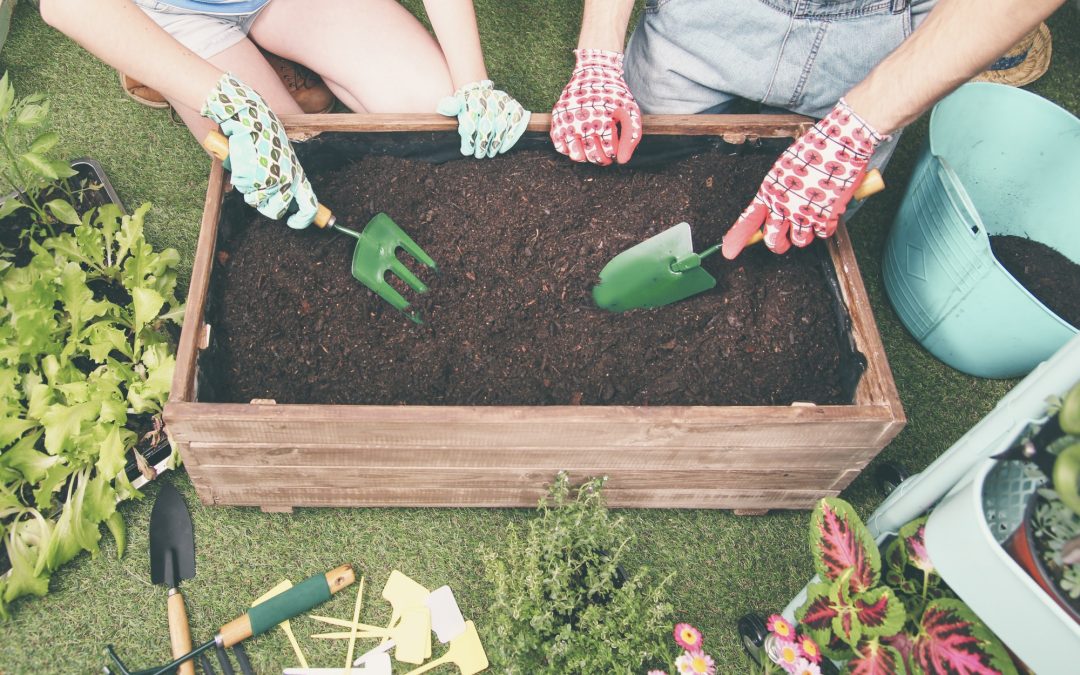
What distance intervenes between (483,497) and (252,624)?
456 millimetres

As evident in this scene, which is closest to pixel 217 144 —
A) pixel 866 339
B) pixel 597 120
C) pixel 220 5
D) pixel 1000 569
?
pixel 220 5

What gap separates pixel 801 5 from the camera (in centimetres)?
150

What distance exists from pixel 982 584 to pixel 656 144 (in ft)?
3.31

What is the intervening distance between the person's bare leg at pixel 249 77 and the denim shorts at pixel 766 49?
812mm

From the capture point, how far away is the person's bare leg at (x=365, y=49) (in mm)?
1646

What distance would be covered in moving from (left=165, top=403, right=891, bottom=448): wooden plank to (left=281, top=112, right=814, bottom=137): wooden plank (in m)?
0.60

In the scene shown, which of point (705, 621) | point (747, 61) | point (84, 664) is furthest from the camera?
point (747, 61)

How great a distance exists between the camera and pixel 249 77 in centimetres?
159

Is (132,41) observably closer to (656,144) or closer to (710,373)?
(656,144)

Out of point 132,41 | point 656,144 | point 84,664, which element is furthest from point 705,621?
point 132,41

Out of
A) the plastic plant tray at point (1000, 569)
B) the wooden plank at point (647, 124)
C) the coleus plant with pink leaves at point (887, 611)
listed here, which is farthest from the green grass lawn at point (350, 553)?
the plastic plant tray at point (1000, 569)

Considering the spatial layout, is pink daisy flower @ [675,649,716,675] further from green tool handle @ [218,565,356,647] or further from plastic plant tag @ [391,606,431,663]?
green tool handle @ [218,565,356,647]

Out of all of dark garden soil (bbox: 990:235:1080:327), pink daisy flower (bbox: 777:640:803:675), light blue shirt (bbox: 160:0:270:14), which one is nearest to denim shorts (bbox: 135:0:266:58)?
light blue shirt (bbox: 160:0:270:14)

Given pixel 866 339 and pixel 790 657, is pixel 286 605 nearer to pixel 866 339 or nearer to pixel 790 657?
pixel 790 657
